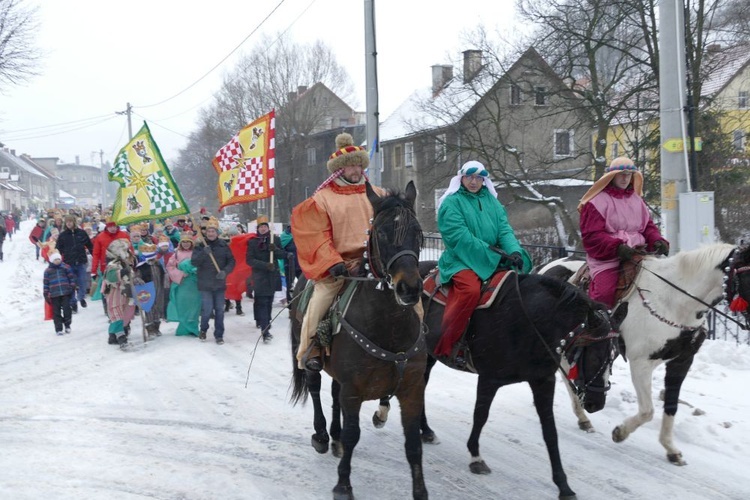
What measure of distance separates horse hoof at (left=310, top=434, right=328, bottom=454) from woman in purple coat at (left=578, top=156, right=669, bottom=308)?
2.73 meters

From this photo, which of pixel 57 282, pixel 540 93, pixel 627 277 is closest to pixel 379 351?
pixel 627 277

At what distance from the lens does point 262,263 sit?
472 inches

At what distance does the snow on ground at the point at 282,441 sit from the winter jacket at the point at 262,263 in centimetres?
221

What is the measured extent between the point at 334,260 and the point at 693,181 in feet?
22.0

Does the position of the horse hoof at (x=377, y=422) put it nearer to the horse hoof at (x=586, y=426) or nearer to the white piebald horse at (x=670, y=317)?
the horse hoof at (x=586, y=426)

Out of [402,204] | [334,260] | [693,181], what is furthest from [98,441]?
[693,181]

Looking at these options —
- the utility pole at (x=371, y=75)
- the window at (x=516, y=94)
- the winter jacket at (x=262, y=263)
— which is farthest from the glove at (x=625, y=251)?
the window at (x=516, y=94)

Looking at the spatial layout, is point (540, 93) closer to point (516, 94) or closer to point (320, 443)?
point (516, 94)

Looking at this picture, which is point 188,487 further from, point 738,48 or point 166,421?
point 738,48

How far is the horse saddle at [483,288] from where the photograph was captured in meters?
5.62

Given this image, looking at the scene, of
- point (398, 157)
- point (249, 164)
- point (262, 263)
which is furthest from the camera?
point (398, 157)

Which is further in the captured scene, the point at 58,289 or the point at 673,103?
the point at 58,289

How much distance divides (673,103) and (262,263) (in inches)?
272

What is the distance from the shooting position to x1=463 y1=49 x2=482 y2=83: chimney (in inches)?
939
